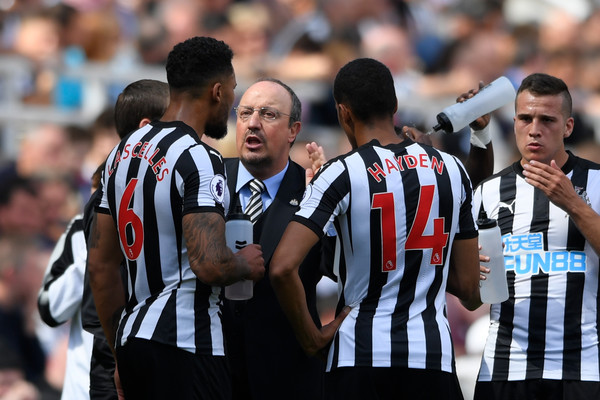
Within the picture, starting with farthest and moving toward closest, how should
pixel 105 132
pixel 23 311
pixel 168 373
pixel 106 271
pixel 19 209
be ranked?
pixel 19 209
pixel 23 311
pixel 105 132
pixel 106 271
pixel 168 373

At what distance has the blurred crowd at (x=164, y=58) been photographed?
8.91m

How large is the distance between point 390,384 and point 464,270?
2.14ft

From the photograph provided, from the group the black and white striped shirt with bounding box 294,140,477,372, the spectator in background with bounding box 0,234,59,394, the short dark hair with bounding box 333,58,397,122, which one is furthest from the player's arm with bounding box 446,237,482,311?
the spectator in background with bounding box 0,234,59,394

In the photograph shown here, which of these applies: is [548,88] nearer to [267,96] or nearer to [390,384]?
[267,96]

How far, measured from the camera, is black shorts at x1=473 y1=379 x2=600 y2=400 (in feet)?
17.9

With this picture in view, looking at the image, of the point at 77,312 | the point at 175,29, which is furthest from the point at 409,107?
the point at 77,312

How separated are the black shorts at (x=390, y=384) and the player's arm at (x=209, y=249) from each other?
69 cm

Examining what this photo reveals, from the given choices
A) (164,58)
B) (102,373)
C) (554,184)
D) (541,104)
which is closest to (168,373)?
(102,373)

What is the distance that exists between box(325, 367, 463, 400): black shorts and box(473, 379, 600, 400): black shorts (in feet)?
2.81

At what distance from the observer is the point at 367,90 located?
193 inches

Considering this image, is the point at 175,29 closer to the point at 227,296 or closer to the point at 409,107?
the point at 409,107

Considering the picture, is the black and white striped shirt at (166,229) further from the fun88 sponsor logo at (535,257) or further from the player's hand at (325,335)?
the fun88 sponsor logo at (535,257)

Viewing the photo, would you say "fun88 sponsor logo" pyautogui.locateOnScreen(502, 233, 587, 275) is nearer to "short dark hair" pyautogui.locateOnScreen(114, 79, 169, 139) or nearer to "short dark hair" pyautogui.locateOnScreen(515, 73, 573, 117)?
"short dark hair" pyautogui.locateOnScreen(515, 73, 573, 117)

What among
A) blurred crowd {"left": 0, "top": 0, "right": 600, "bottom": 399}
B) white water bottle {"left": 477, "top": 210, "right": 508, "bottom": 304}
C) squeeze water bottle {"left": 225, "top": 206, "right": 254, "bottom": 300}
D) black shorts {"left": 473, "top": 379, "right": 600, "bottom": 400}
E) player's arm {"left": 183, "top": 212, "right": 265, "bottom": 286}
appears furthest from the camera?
blurred crowd {"left": 0, "top": 0, "right": 600, "bottom": 399}
